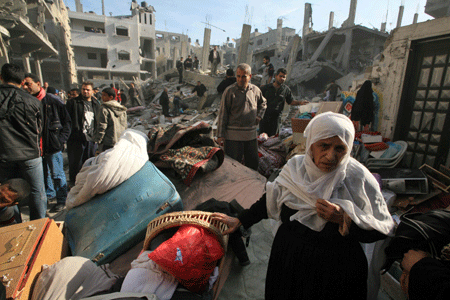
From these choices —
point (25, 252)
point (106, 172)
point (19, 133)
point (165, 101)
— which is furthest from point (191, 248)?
point (165, 101)

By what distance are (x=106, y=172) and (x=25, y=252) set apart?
0.79 m

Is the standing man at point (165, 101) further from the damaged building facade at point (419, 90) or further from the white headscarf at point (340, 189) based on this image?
the white headscarf at point (340, 189)

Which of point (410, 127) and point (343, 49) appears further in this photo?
point (343, 49)

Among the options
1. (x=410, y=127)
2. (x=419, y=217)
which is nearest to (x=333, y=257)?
(x=419, y=217)

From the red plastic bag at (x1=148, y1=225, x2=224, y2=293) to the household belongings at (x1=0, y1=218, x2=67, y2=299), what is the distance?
2.37ft

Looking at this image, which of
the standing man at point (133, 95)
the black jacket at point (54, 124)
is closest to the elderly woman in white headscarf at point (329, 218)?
the black jacket at point (54, 124)

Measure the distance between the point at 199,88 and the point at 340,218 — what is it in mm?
12424

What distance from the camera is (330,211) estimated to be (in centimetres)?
103

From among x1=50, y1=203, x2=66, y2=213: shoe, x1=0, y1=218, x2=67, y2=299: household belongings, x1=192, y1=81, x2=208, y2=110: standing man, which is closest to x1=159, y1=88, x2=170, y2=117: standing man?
x1=192, y1=81, x2=208, y2=110: standing man

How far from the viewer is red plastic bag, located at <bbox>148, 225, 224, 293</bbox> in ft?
4.42

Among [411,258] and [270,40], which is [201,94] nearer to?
[411,258]

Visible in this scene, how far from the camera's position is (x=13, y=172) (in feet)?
7.73

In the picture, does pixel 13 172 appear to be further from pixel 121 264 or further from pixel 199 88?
pixel 199 88

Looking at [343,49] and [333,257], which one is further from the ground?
[343,49]
